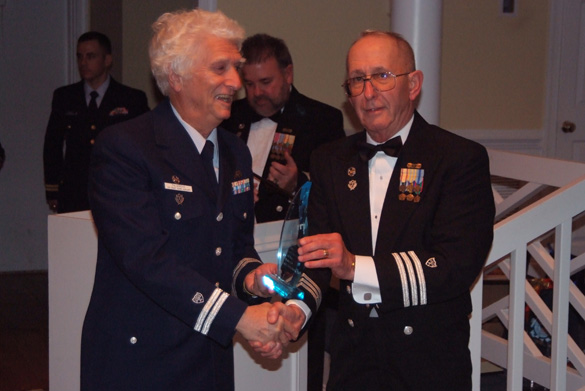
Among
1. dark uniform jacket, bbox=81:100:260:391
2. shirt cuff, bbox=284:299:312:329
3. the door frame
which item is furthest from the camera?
the door frame

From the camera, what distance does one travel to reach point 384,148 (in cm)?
217

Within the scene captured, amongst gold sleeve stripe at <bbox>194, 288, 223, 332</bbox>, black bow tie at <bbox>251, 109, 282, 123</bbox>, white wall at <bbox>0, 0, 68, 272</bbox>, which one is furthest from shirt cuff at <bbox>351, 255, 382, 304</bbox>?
white wall at <bbox>0, 0, 68, 272</bbox>

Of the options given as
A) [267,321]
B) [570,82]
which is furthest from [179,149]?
[570,82]

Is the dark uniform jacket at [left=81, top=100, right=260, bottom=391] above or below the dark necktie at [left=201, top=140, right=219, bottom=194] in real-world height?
below

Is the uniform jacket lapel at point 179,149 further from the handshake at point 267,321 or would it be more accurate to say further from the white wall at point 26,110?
the white wall at point 26,110

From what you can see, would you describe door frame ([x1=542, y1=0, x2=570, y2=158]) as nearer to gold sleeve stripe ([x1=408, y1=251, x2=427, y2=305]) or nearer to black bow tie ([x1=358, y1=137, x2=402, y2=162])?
black bow tie ([x1=358, y1=137, x2=402, y2=162])

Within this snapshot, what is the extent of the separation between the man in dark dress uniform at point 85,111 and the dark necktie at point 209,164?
3040 mm

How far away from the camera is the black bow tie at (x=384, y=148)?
2.17m

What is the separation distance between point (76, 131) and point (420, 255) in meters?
3.60

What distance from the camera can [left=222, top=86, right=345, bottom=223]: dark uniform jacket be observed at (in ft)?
11.5

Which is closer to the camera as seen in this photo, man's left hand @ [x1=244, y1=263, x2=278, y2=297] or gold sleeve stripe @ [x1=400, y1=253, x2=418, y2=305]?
gold sleeve stripe @ [x1=400, y1=253, x2=418, y2=305]

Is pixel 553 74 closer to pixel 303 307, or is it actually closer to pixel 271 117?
pixel 271 117

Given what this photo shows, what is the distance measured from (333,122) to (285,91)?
0.26 m

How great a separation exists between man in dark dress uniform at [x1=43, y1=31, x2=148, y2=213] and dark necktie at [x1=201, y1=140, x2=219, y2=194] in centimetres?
304
